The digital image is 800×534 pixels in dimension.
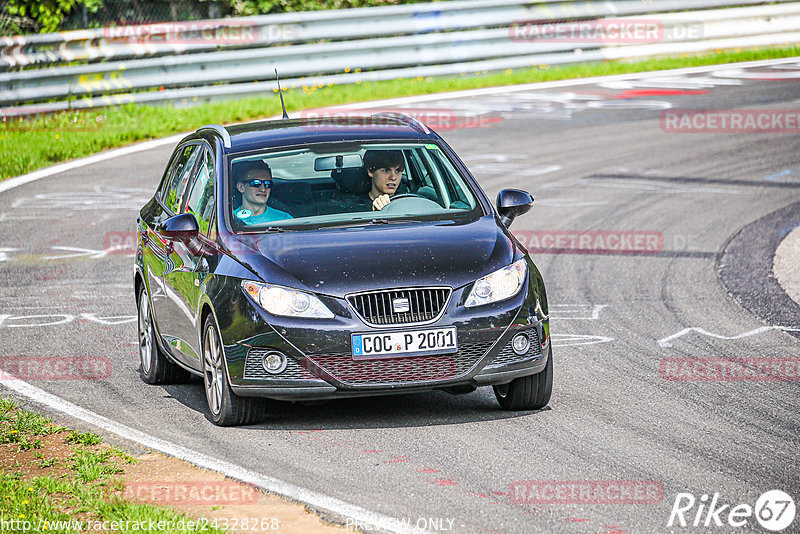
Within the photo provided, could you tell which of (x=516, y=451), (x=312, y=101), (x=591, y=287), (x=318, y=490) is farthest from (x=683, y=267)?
(x=312, y=101)

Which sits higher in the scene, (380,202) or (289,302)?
(380,202)

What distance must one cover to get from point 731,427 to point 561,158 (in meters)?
11.6

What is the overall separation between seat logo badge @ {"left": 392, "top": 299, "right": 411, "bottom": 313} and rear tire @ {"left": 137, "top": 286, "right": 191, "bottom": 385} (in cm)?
221

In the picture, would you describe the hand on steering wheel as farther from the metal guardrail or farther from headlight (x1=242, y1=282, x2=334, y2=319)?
the metal guardrail

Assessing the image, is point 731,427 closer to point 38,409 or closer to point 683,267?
point 38,409

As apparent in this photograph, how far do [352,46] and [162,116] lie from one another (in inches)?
172

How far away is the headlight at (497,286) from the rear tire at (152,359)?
8.04ft

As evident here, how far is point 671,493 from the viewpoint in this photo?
584cm

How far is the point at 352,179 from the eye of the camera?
8.24 m
